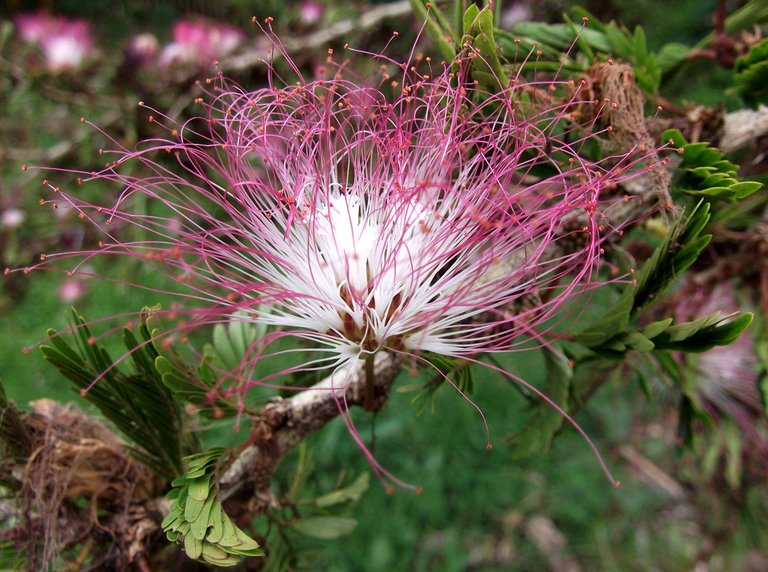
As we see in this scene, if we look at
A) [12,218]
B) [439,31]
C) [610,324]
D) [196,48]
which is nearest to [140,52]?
[196,48]

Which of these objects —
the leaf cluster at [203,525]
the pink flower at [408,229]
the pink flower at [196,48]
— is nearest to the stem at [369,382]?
the pink flower at [408,229]

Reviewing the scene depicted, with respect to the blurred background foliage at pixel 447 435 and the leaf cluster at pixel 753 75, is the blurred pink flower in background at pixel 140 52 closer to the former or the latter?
the blurred background foliage at pixel 447 435

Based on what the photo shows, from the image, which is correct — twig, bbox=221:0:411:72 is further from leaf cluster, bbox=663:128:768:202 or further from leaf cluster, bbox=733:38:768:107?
leaf cluster, bbox=663:128:768:202

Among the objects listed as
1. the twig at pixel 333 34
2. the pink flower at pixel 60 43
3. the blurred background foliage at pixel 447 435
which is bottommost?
the blurred background foliage at pixel 447 435

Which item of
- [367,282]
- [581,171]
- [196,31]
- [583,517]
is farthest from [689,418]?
[196,31]

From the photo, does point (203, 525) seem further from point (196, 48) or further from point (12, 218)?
point (12, 218)

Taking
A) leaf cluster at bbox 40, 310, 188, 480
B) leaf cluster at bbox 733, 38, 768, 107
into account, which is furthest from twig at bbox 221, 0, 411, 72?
leaf cluster at bbox 40, 310, 188, 480
